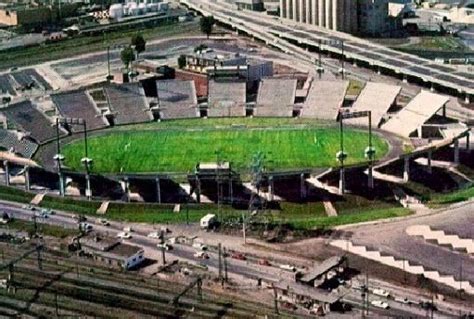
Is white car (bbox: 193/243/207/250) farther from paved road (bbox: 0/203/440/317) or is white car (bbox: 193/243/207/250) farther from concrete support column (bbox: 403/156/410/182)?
concrete support column (bbox: 403/156/410/182)

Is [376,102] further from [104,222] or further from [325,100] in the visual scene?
[104,222]

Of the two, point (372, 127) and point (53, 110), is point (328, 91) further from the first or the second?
point (53, 110)

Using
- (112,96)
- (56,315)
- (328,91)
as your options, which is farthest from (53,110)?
(56,315)

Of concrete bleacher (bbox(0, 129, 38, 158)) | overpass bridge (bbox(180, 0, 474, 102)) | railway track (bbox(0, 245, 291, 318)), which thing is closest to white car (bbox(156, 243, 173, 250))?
railway track (bbox(0, 245, 291, 318))

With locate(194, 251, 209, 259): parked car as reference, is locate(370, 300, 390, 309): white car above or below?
below

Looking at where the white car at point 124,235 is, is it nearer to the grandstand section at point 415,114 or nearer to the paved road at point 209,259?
the paved road at point 209,259

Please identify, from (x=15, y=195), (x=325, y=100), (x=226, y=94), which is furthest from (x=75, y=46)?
(x=15, y=195)

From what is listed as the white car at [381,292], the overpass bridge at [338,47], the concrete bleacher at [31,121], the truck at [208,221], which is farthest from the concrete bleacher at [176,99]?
the white car at [381,292]
